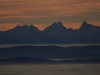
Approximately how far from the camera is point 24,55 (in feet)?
305

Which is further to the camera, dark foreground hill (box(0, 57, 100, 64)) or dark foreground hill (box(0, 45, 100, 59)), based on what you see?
dark foreground hill (box(0, 57, 100, 64))

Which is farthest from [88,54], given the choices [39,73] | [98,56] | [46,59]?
[39,73]

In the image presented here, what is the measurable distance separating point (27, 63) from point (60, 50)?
6.33 m

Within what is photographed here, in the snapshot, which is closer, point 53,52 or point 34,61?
point 53,52

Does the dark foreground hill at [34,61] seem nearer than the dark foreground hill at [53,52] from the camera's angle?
No

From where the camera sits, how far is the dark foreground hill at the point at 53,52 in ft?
290

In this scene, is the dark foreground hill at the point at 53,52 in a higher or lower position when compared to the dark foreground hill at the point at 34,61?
→ higher

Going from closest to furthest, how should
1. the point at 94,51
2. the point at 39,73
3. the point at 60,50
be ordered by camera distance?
the point at 39,73, the point at 94,51, the point at 60,50

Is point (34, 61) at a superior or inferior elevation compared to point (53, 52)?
inferior

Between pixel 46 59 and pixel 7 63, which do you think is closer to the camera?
pixel 7 63

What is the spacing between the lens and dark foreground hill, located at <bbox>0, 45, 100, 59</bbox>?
290 ft

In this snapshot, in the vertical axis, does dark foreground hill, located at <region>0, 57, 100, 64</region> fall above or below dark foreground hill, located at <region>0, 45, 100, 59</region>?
below

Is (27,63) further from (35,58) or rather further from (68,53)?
(68,53)

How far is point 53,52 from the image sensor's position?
302 ft
